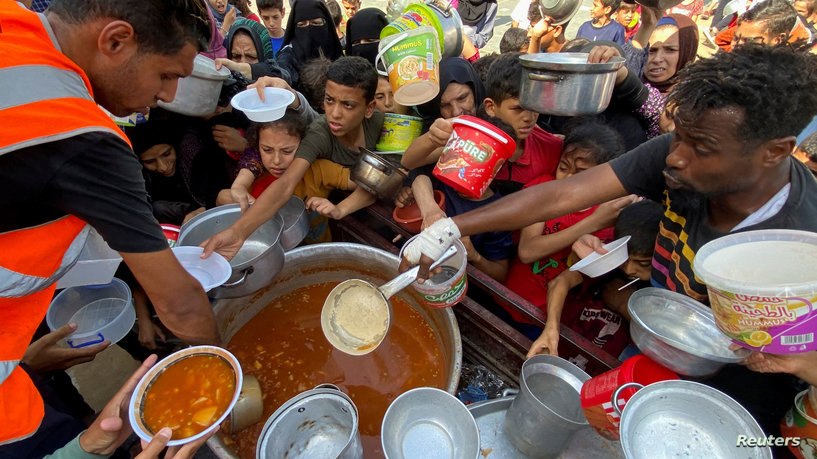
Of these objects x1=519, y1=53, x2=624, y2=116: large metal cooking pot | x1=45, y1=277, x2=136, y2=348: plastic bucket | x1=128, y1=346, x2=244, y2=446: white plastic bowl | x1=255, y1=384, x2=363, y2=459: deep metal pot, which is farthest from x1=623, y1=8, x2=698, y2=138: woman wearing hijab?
x1=45, y1=277, x2=136, y2=348: plastic bucket

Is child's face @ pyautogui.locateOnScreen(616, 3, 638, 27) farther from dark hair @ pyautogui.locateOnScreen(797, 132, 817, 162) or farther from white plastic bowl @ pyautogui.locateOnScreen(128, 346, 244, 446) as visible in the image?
white plastic bowl @ pyautogui.locateOnScreen(128, 346, 244, 446)

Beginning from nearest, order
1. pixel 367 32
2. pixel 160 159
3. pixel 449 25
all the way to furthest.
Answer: pixel 160 159 → pixel 449 25 → pixel 367 32

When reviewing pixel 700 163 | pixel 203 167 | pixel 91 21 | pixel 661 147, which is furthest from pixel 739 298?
pixel 203 167

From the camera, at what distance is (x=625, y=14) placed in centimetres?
609

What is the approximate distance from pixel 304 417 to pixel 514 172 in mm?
2009

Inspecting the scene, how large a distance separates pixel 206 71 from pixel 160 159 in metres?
0.84

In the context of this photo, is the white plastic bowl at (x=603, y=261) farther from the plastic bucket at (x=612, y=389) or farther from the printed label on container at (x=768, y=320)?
the printed label on container at (x=768, y=320)

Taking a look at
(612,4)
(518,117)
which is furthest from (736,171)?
(612,4)

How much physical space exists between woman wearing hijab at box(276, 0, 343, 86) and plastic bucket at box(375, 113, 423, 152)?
2690mm

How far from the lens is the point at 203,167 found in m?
3.21

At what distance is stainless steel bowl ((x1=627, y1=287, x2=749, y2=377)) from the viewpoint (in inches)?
53.5

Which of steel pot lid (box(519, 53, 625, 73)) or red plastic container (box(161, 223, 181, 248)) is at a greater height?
steel pot lid (box(519, 53, 625, 73))

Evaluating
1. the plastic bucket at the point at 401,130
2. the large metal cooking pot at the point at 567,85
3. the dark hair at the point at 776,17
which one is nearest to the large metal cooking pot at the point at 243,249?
the plastic bucket at the point at 401,130

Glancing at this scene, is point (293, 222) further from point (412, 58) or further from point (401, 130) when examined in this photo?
point (412, 58)
